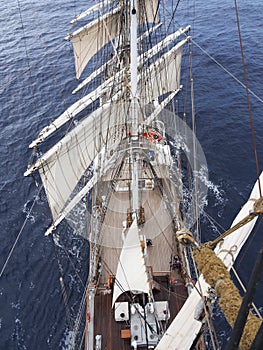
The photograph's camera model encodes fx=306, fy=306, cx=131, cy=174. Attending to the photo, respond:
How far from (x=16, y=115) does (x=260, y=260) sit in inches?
1242

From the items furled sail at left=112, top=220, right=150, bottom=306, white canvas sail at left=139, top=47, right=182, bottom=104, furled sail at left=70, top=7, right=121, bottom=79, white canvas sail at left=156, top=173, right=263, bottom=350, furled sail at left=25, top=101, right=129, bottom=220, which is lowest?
white canvas sail at left=156, top=173, right=263, bottom=350

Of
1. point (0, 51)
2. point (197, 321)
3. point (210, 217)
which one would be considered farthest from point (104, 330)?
→ point (0, 51)

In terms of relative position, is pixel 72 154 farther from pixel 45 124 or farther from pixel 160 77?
pixel 45 124

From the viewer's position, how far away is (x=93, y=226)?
60.0 feet

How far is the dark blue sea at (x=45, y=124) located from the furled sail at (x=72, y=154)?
2.80 meters

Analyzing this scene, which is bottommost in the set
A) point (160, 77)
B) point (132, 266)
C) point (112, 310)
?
point (112, 310)

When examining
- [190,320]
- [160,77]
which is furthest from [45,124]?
[190,320]

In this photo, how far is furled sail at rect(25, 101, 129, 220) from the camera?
1342 centimetres

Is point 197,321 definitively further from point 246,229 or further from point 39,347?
point 39,347

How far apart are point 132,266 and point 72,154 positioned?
5.95 meters

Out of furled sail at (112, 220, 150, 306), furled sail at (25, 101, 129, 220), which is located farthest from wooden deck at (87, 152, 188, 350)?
furled sail at (25, 101, 129, 220)

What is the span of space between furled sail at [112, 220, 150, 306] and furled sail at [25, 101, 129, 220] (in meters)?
4.51

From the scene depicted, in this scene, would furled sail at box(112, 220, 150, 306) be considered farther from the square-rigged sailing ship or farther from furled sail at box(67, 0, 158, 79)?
furled sail at box(67, 0, 158, 79)

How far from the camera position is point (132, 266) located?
12.2 metres
